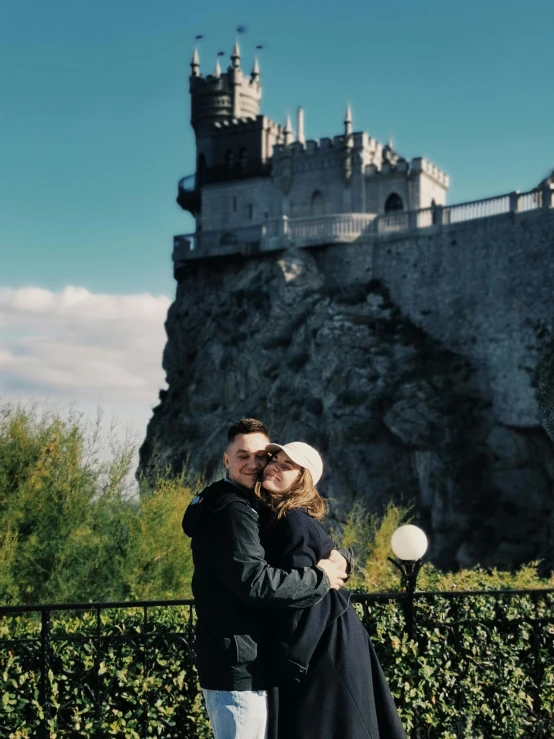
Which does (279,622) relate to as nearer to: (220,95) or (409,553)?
(409,553)

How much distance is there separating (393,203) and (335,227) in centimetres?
293

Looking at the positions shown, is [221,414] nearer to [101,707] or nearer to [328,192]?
[328,192]

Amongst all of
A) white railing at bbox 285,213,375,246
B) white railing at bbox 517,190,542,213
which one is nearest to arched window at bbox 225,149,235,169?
white railing at bbox 285,213,375,246

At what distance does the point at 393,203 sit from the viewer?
35.6m

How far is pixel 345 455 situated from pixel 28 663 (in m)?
25.8

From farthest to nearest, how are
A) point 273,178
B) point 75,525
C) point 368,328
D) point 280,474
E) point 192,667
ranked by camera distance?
point 273,178 → point 368,328 → point 75,525 → point 192,667 → point 280,474

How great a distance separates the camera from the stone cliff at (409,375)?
93.0 feet

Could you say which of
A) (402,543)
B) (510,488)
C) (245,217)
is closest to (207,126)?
(245,217)

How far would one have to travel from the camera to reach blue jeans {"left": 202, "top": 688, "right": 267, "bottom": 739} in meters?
3.19

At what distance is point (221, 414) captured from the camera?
35094mm

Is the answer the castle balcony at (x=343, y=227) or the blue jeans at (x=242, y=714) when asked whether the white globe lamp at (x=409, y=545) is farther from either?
the castle balcony at (x=343, y=227)

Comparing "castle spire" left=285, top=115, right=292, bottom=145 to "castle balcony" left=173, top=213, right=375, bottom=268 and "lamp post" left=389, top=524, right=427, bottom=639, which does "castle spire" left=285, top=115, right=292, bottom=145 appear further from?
"lamp post" left=389, top=524, right=427, bottom=639

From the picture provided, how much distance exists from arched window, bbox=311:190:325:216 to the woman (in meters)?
33.6

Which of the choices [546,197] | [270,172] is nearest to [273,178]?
[270,172]
